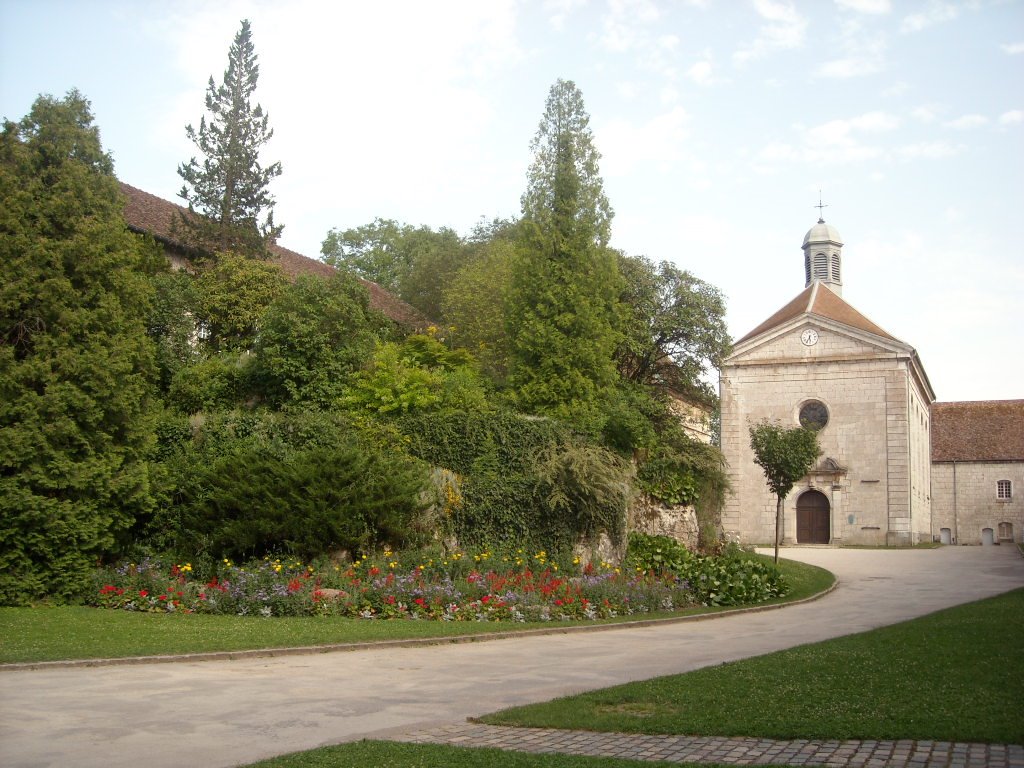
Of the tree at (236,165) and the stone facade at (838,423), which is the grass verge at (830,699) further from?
the stone facade at (838,423)

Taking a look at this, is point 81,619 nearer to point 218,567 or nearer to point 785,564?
point 218,567

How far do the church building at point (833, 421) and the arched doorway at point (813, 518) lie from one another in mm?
51

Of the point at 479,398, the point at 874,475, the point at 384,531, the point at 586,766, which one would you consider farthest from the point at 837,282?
the point at 586,766

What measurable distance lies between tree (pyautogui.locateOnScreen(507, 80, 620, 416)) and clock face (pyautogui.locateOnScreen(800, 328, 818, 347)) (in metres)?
26.7

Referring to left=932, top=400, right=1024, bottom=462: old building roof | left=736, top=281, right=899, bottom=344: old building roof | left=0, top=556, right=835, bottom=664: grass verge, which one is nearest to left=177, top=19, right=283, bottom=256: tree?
left=0, top=556, right=835, bottom=664: grass verge

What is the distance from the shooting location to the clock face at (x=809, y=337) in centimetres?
4981

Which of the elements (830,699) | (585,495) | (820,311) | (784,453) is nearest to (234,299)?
(585,495)

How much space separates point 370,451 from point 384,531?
98.7 inches

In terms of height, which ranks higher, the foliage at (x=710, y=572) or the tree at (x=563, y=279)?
the tree at (x=563, y=279)

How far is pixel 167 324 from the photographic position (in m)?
24.4

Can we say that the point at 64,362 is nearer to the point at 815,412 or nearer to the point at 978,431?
the point at 815,412

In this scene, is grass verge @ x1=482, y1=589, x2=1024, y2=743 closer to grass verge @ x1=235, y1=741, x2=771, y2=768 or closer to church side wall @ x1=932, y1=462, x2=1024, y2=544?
grass verge @ x1=235, y1=741, x2=771, y2=768

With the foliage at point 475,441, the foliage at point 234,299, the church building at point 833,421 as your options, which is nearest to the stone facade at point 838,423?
the church building at point 833,421

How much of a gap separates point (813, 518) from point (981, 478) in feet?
62.9
